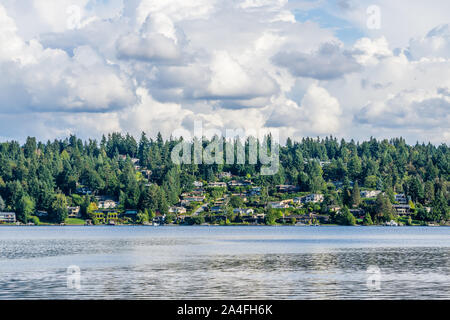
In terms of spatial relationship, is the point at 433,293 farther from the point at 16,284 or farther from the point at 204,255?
the point at 204,255

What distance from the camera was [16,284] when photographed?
54.2 m

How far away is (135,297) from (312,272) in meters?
22.0

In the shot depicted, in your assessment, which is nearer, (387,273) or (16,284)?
(16,284)

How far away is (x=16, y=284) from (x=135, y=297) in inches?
461

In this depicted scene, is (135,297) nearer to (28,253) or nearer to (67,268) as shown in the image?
(67,268)

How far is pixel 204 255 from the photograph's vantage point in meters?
87.8

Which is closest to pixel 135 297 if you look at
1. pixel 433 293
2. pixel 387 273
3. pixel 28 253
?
pixel 433 293
